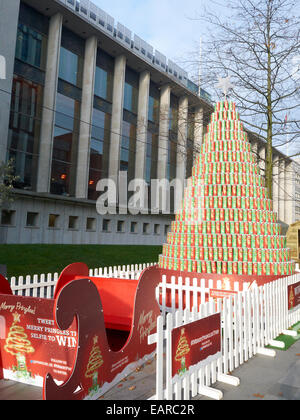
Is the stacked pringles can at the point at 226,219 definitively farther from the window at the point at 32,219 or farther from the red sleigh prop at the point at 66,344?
the window at the point at 32,219

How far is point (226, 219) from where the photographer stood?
9594 millimetres

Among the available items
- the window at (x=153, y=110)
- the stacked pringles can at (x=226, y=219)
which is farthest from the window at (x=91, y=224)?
the stacked pringles can at (x=226, y=219)

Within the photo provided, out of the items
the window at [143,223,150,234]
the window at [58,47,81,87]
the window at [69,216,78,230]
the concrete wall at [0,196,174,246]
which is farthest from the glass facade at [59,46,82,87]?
the window at [143,223,150,234]

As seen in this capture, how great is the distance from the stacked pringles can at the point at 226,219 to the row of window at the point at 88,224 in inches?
596

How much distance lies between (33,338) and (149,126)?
30946 millimetres

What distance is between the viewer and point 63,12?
2470 centimetres

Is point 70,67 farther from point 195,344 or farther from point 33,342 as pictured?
point 195,344

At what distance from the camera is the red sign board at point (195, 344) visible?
157 inches

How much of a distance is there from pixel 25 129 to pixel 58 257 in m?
9.79

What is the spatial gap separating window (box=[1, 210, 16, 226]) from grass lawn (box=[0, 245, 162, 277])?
217 cm

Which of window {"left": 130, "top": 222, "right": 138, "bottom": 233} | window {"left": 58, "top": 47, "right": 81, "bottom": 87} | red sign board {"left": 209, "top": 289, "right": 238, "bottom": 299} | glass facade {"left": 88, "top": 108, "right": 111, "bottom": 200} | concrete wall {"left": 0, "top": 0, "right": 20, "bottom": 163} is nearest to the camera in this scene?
red sign board {"left": 209, "top": 289, "right": 238, "bottom": 299}

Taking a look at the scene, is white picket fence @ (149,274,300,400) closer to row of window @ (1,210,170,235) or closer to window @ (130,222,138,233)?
row of window @ (1,210,170,235)

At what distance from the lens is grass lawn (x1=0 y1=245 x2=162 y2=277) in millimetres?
16781
